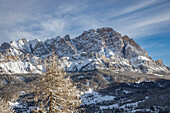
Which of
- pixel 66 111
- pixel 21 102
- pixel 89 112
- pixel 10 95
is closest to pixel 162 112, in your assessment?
pixel 89 112

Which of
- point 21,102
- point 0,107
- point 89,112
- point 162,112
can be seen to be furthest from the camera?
point 21,102

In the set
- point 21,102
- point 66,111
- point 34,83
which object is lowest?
point 21,102

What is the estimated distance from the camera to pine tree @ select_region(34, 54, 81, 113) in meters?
12.6

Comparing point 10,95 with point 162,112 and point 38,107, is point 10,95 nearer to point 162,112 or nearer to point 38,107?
point 162,112

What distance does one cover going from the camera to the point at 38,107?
1236 cm

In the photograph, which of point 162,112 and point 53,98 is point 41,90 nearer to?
point 53,98

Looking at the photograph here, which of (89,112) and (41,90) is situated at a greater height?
(41,90)

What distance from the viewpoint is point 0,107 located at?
25297 millimetres

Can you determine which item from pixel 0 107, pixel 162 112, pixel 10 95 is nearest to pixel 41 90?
pixel 0 107

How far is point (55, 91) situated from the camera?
12625mm

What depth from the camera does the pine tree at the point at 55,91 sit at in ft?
41.2

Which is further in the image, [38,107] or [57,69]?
[57,69]

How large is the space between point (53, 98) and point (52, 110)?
3.81 ft

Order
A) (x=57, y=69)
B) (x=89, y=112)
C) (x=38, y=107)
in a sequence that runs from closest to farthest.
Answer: (x=38, y=107) < (x=57, y=69) < (x=89, y=112)
